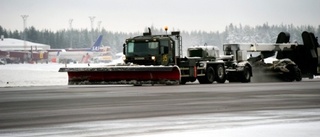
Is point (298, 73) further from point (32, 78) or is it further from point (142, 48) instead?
point (32, 78)

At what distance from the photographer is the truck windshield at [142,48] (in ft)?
Result: 108

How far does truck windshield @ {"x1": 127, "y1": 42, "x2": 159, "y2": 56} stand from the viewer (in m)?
32.8

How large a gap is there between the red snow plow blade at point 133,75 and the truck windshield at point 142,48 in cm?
195

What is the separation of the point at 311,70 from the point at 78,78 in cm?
1382

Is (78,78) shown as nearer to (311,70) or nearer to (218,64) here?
(218,64)

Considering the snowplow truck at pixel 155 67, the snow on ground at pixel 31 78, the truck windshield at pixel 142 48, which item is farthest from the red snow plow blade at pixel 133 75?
the snow on ground at pixel 31 78

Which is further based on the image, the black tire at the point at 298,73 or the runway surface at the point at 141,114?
the black tire at the point at 298,73

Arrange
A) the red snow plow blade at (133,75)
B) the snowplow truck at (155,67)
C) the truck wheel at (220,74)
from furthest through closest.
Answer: the truck wheel at (220,74)
the snowplow truck at (155,67)
the red snow plow blade at (133,75)

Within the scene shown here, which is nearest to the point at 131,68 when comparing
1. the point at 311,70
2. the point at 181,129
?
the point at 311,70

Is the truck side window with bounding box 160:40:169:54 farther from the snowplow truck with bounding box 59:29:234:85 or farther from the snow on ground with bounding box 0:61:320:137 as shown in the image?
the snow on ground with bounding box 0:61:320:137

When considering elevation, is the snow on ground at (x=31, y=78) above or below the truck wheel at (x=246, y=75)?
below

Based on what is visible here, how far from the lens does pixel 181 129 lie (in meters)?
11.5

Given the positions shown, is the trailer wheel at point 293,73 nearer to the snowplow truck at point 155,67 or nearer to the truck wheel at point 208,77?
the snowplow truck at point 155,67

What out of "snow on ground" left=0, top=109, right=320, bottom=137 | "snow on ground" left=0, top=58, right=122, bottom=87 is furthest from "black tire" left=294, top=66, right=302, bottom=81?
"snow on ground" left=0, top=109, right=320, bottom=137
